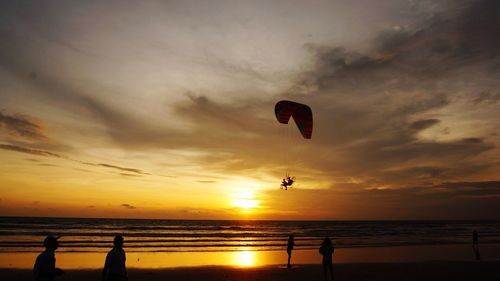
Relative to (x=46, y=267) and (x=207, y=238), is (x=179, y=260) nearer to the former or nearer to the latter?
(x=46, y=267)

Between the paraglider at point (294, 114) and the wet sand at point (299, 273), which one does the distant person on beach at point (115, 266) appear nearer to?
the wet sand at point (299, 273)

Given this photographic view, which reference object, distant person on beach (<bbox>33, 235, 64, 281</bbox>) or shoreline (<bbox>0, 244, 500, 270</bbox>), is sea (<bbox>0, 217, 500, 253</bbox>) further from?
distant person on beach (<bbox>33, 235, 64, 281</bbox>)

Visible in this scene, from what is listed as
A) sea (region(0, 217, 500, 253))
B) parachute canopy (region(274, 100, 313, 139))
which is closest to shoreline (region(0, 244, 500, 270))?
sea (region(0, 217, 500, 253))

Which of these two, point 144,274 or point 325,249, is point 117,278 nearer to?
point 325,249

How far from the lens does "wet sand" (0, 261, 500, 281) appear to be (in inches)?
701

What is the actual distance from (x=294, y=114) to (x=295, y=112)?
203 mm

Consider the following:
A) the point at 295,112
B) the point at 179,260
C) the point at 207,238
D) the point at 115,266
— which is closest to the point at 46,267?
the point at 115,266

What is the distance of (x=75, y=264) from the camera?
880 inches

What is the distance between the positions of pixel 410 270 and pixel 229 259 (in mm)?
11004

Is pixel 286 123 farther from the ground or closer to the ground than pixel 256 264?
farther from the ground

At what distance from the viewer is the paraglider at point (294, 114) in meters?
22.6

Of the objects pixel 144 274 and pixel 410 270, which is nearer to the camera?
pixel 144 274

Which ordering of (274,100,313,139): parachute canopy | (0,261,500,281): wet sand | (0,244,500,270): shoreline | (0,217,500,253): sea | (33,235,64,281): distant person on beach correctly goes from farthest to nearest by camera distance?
(0,217,500,253): sea → (274,100,313,139): parachute canopy → (0,244,500,270): shoreline → (0,261,500,281): wet sand → (33,235,64,281): distant person on beach

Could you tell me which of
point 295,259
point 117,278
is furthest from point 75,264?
point 117,278
